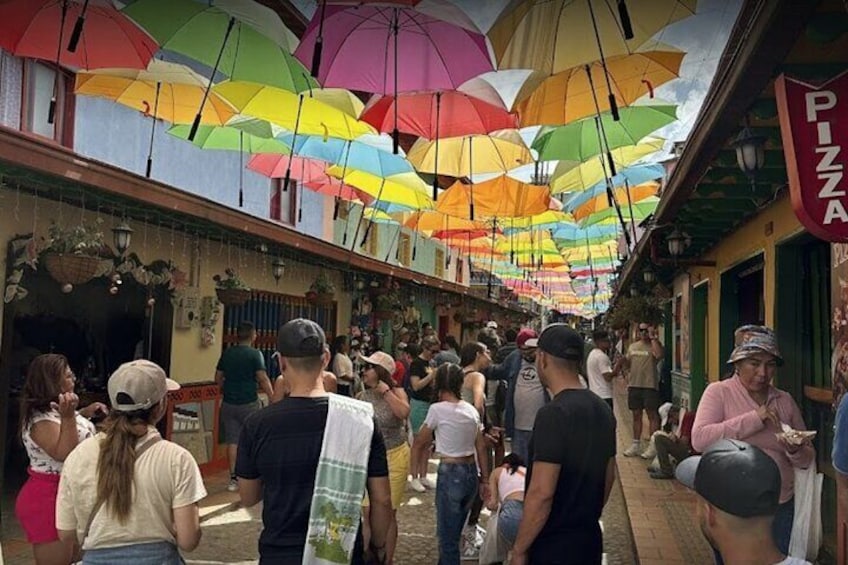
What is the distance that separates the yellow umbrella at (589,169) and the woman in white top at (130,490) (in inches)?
326

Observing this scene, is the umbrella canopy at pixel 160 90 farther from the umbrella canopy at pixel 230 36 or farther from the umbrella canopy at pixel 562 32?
the umbrella canopy at pixel 562 32

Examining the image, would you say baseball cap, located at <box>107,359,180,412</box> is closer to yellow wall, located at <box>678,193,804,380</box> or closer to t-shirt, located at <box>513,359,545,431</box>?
t-shirt, located at <box>513,359,545,431</box>

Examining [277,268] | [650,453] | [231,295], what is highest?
[277,268]

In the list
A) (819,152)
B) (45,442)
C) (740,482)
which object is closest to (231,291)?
(45,442)

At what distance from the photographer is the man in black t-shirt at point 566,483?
3.10 meters

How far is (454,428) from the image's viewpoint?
17.8 feet

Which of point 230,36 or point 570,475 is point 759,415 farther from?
point 230,36

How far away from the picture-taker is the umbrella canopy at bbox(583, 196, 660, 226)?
12804 millimetres

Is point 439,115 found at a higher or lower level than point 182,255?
higher

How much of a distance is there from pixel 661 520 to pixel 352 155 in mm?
6611

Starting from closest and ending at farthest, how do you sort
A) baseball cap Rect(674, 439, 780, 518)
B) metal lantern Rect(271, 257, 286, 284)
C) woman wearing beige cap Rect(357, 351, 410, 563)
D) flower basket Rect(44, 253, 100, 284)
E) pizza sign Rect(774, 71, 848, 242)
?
baseball cap Rect(674, 439, 780, 518) < pizza sign Rect(774, 71, 848, 242) < woman wearing beige cap Rect(357, 351, 410, 563) < flower basket Rect(44, 253, 100, 284) < metal lantern Rect(271, 257, 286, 284)

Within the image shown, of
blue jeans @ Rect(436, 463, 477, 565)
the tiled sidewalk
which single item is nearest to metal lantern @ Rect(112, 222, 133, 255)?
blue jeans @ Rect(436, 463, 477, 565)

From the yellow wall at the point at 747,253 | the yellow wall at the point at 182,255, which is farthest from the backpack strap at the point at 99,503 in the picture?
the yellow wall at the point at 747,253

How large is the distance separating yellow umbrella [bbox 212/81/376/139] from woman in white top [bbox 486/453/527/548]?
5005 mm
